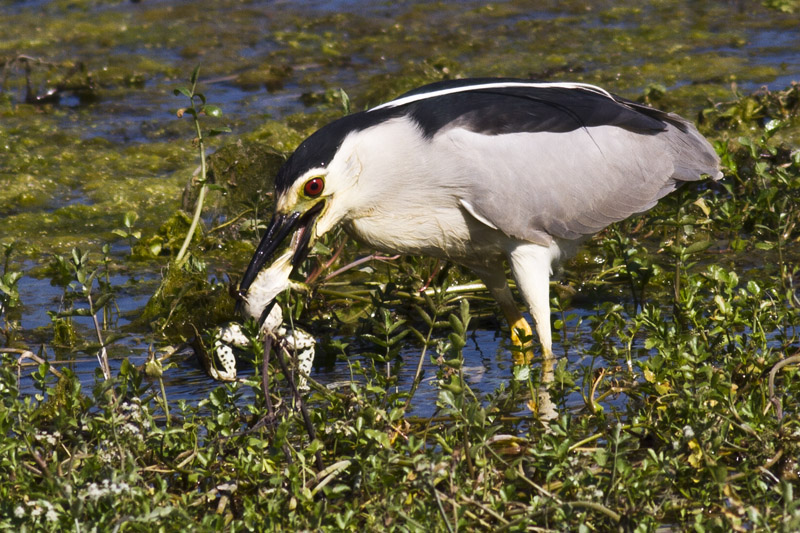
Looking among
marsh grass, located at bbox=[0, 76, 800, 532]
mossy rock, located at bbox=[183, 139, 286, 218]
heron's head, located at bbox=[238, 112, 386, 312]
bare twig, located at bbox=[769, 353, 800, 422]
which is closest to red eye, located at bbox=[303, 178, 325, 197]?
heron's head, located at bbox=[238, 112, 386, 312]

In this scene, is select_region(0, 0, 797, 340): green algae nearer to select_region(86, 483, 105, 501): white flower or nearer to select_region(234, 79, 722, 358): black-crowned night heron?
select_region(234, 79, 722, 358): black-crowned night heron

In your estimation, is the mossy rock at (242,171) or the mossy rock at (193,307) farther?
the mossy rock at (242,171)

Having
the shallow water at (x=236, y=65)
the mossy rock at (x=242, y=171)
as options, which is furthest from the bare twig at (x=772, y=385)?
the mossy rock at (x=242, y=171)

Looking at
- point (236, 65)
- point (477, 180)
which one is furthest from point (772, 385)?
point (236, 65)

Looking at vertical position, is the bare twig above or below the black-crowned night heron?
below

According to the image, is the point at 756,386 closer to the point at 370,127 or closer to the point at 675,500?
the point at 675,500

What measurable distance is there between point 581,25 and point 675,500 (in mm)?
6872

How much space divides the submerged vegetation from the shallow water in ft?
0.10

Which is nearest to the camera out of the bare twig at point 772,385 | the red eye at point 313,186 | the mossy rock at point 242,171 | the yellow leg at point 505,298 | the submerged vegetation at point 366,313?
the submerged vegetation at point 366,313

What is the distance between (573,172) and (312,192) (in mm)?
1068

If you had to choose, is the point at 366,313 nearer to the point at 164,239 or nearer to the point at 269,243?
the point at 269,243

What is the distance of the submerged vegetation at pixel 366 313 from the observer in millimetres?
2791

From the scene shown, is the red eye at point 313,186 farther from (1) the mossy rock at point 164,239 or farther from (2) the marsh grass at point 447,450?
(1) the mossy rock at point 164,239

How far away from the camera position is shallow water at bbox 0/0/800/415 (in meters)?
6.20
